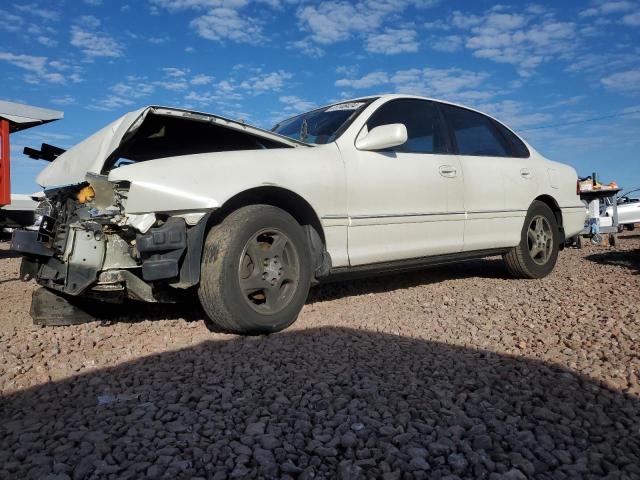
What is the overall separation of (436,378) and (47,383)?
6.47ft

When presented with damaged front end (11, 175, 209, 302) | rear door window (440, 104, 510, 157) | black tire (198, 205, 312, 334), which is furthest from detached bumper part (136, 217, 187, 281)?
rear door window (440, 104, 510, 157)

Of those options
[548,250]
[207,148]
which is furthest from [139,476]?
[548,250]

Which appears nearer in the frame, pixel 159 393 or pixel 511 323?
pixel 159 393

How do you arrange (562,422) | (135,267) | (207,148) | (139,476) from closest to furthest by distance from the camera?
(139,476), (562,422), (135,267), (207,148)

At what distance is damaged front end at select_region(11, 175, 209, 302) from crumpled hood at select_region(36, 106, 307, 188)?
12cm

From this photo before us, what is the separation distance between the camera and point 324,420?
2041 mm

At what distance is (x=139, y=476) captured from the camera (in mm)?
1646

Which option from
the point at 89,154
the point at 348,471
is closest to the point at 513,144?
the point at 89,154

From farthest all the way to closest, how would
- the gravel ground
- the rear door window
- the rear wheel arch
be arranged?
the rear wheel arch
the rear door window
the gravel ground

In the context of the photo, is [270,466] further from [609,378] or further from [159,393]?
[609,378]

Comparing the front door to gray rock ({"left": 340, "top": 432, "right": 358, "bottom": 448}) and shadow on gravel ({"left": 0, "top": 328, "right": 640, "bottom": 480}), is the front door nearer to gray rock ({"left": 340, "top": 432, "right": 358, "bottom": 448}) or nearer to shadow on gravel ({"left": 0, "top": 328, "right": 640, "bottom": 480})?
shadow on gravel ({"left": 0, "top": 328, "right": 640, "bottom": 480})

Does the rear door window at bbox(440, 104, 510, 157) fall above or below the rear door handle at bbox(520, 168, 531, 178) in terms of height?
above

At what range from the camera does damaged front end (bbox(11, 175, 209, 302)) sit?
2904 mm

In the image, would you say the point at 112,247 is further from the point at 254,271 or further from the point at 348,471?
the point at 348,471
